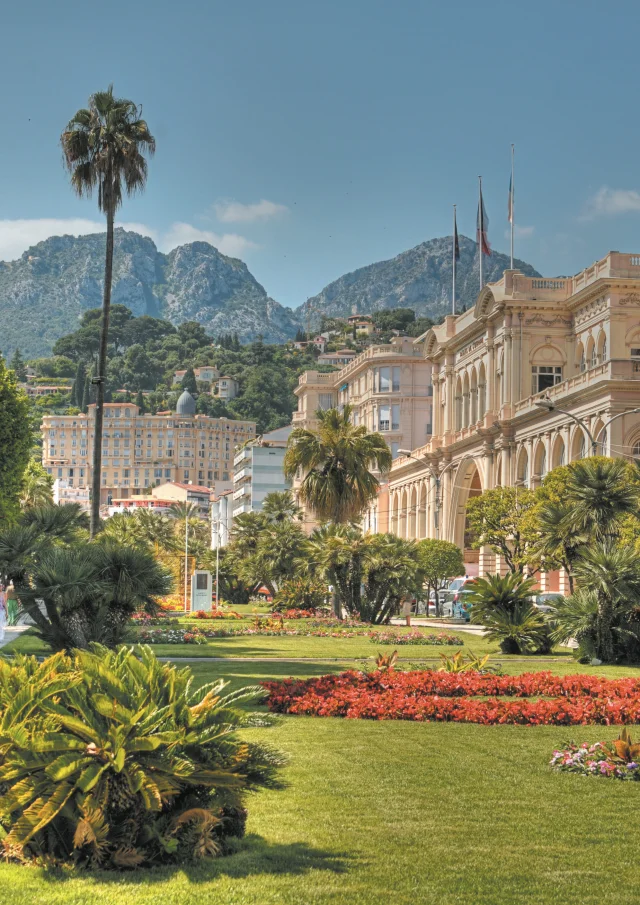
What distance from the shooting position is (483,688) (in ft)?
60.8

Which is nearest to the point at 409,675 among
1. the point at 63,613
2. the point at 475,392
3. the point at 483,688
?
the point at 483,688

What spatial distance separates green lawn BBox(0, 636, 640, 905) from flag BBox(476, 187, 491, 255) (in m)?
58.6

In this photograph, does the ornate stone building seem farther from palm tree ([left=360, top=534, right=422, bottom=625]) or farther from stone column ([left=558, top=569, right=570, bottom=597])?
palm tree ([left=360, top=534, right=422, bottom=625])

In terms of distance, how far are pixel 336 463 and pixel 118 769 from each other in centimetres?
4893

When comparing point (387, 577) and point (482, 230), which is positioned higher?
point (482, 230)

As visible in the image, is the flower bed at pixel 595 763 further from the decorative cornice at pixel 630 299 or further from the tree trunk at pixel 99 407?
the decorative cornice at pixel 630 299

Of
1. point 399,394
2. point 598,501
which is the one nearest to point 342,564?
point 598,501

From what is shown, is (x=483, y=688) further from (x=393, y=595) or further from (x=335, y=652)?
(x=393, y=595)

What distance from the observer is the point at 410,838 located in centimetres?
915

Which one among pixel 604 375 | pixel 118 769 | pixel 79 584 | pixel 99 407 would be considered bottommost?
pixel 118 769

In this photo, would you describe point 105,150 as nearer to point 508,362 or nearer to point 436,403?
point 508,362

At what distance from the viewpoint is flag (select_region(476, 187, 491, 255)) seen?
2766 inches

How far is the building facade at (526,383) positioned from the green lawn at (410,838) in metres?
38.1

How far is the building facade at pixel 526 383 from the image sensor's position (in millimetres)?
55969
